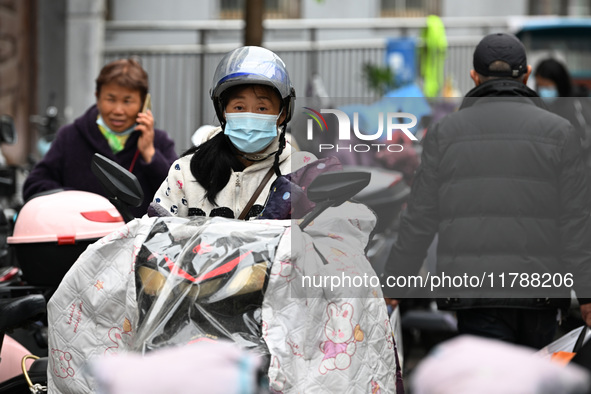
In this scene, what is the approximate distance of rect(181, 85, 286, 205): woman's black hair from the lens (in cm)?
399

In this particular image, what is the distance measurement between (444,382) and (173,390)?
470mm

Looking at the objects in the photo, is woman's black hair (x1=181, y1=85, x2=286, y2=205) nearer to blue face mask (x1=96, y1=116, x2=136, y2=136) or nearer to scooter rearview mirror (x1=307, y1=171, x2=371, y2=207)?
scooter rearview mirror (x1=307, y1=171, x2=371, y2=207)

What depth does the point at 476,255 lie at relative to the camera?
14.3 feet

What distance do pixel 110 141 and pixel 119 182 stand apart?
226cm

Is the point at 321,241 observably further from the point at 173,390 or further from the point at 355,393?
the point at 173,390

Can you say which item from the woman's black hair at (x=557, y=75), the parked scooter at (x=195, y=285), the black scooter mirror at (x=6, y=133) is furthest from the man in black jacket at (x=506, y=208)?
the woman's black hair at (x=557, y=75)

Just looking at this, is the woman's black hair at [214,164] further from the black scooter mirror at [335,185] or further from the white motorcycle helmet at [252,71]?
the black scooter mirror at [335,185]

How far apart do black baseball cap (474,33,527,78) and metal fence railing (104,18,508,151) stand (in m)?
11.4

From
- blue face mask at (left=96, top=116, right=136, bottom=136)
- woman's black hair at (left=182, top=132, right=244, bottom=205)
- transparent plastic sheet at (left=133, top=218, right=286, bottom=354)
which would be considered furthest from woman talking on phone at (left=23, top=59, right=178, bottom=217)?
transparent plastic sheet at (left=133, top=218, right=286, bottom=354)

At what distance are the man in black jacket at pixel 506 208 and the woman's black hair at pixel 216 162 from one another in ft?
2.70

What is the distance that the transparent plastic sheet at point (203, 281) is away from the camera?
293 cm

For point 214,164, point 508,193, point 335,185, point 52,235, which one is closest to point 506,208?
point 508,193

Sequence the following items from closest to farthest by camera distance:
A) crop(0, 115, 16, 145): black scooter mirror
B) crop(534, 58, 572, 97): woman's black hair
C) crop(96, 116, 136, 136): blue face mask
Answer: crop(96, 116, 136, 136): blue face mask, crop(0, 115, 16, 145): black scooter mirror, crop(534, 58, 572, 97): woman's black hair

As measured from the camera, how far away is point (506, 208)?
14.2 feet
